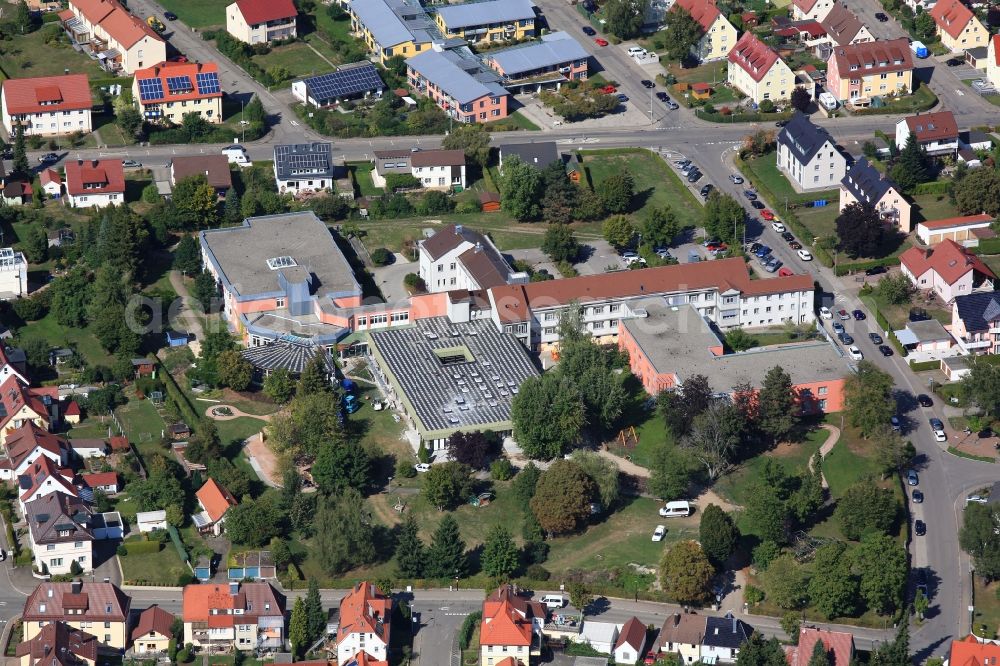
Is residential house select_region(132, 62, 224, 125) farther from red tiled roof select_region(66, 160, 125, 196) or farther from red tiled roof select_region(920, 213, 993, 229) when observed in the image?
red tiled roof select_region(920, 213, 993, 229)

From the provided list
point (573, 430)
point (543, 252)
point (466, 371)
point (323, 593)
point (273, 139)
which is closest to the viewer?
point (323, 593)

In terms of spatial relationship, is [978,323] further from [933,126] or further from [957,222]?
[933,126]

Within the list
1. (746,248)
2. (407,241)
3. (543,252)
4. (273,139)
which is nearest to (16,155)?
(273,139)

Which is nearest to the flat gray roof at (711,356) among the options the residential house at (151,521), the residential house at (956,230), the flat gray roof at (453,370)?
the flat gray roof at (453,370)

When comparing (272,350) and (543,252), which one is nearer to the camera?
(272,350)

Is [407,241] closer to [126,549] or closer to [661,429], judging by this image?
[661,429]

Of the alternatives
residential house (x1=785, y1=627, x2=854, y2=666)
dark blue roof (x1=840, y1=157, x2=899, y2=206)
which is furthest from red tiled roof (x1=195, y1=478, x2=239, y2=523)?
dark blue roof (x1=840, y1=157, x2=899, y2=206)

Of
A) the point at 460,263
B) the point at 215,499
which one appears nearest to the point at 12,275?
the point at 460,263
